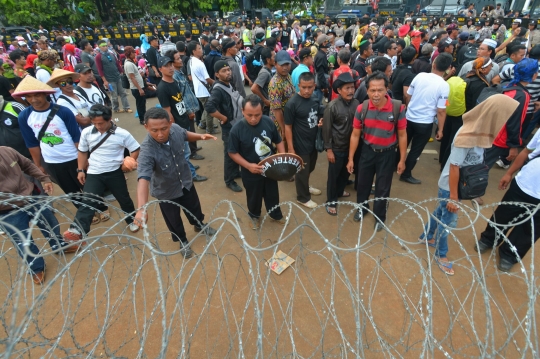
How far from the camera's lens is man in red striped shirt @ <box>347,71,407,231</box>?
335 cm

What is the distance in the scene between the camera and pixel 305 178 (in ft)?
14.8

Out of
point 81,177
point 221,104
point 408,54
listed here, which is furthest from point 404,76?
point 81,177

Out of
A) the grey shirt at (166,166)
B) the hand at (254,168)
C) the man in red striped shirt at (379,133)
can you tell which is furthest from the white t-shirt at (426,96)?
the grey shirt at (166,166)

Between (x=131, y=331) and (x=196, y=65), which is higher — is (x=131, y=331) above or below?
below

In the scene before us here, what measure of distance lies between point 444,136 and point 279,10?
31277 millimetres

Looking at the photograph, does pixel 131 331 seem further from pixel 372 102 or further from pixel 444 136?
pixel 444 136

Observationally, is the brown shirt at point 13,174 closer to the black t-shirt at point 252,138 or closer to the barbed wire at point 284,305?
the barbed wire at point 284,305

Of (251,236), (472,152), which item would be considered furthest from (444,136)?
(251,236)

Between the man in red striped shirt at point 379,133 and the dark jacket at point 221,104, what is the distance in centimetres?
208

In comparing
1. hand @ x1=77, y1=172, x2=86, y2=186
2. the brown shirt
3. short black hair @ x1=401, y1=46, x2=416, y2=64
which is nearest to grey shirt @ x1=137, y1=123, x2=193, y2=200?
hand @ x1=77, y1=172, x2=86, y2=186

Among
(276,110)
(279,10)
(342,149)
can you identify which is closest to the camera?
(342,149)

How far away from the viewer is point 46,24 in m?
26.7

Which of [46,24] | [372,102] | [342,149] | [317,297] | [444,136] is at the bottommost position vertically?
[317,297]

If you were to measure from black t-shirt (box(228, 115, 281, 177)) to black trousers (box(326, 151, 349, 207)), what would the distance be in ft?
3.22
